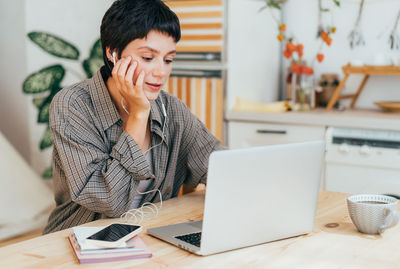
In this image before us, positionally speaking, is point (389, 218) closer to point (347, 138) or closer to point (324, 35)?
point (347, 138)

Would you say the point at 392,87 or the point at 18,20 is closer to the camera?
the point at 18,20

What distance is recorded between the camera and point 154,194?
5.76ft

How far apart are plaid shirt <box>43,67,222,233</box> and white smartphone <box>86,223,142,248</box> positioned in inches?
9.3

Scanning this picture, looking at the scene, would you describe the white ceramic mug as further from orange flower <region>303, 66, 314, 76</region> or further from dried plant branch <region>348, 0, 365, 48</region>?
dried plant branch <region>348, 0, 365, 48</region>

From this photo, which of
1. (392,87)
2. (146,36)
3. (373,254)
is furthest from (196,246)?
(392,87)

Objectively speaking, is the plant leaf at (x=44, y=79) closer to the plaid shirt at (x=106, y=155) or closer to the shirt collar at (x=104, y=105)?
the plaid shirt at (x=106, y=155)

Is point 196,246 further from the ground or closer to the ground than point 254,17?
closer to the ground

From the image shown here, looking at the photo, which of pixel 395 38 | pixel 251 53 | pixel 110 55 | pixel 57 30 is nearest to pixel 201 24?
pixel 251 53

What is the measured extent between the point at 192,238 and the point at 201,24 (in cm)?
230

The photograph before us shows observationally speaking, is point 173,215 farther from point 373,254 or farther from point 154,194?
point 373,254

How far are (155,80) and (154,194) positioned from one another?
382mm

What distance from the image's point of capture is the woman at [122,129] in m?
1.53

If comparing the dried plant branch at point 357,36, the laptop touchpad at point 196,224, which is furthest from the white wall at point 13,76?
the laptop touchpad at point 196,224

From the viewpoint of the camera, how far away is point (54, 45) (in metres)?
3.45
